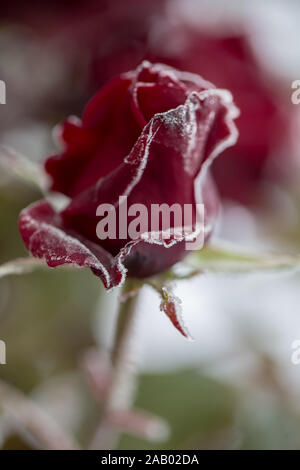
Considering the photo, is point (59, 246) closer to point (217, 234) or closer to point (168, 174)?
point (168, 174)

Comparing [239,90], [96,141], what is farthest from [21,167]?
[239,90]

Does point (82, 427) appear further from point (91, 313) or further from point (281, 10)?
point (281, 10)

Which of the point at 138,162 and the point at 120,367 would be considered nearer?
the point at 138,162

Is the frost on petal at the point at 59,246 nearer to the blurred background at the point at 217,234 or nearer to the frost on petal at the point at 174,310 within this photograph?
the frost on petal at the point at 174,310

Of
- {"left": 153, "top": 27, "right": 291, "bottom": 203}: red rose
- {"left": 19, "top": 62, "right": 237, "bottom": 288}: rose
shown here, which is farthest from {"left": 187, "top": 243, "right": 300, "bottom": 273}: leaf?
{"left": 153, "top": 27, "right": 291, "bottom": 203}: red rose

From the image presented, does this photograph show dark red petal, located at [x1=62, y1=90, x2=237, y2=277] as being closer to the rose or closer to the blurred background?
the rose
